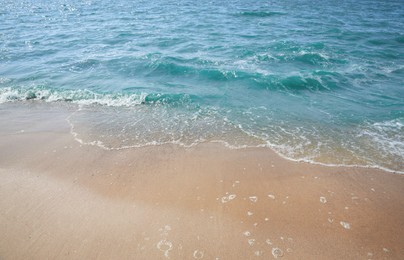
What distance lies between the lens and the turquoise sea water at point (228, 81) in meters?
7.00

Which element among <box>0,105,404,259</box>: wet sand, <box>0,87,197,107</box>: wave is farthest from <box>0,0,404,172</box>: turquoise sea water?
<box>0,105,404,259</box>: wet sand

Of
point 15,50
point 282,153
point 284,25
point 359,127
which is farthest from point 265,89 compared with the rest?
point 15,50

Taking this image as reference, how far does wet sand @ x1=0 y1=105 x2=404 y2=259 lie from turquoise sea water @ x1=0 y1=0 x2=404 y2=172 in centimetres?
73

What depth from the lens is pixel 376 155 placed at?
6.09m

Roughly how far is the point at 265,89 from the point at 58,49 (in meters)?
12.7

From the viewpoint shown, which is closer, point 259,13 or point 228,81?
point 228,81

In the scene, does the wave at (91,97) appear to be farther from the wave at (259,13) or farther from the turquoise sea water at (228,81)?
the wave at (259,13)

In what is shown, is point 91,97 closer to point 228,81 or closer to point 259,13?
point 228,81

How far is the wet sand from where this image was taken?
158 inches

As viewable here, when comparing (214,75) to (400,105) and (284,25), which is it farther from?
(284,25)

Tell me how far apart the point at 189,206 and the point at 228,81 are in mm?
6963

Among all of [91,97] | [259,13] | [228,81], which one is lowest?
[228,81]

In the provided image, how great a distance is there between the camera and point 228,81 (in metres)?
10.6

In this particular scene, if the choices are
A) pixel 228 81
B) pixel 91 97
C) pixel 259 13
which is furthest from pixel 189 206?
pixel 259 13
